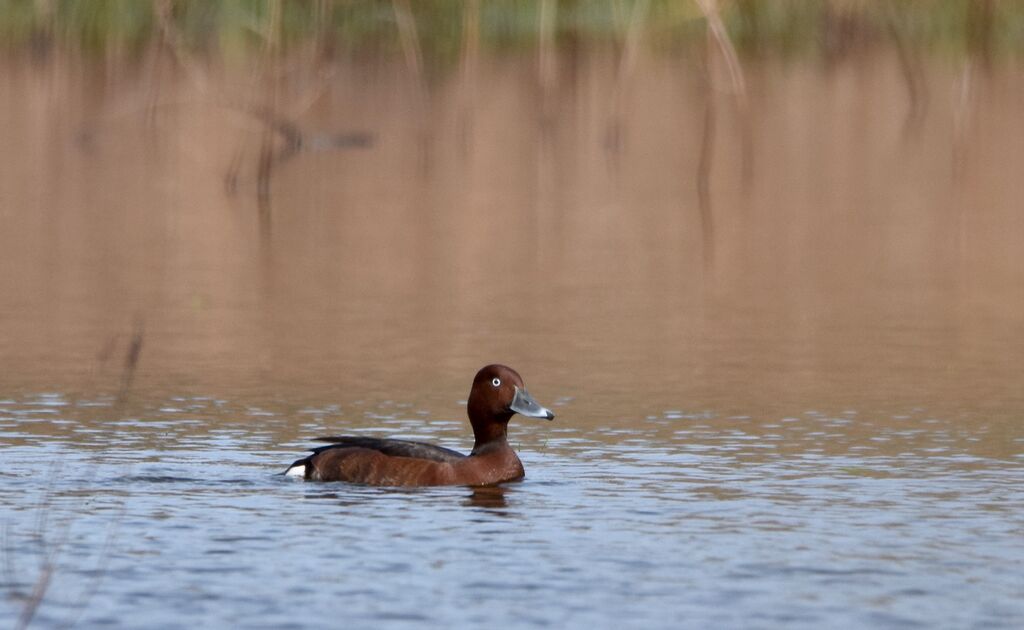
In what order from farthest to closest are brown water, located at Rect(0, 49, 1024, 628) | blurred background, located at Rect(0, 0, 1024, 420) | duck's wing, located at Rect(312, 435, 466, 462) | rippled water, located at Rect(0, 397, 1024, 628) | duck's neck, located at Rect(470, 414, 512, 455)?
blurred background, located at Rect(0, 0, 1024, 420), duck's neck, located at Rect(470, 414, 512, 455), duck's wing, located at Rect(312, 435, 466, 462), brown water, located at Rect(0, 49, 1024, 628), rippled water, located at Rect(0, 397, 1024, 628)

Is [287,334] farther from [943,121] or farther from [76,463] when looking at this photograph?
[943,121]

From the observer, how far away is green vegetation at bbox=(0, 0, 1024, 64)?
106 feet

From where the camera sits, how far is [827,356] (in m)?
13.9

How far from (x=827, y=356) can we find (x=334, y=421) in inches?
141

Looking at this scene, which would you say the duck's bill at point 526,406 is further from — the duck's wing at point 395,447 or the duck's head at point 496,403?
the duck's wing at point 395,447

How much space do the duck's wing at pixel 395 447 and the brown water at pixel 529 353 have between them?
0.21 m

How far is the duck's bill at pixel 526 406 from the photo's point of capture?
35.4 feet

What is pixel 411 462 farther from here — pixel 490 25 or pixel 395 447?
pixel 490 25

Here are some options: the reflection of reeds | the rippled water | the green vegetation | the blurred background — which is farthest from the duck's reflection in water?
the green vegetation

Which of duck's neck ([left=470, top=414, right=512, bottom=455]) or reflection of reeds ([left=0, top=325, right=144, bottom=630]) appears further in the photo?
duck's neck ([left=470, top=414, right=512, bottom=455])

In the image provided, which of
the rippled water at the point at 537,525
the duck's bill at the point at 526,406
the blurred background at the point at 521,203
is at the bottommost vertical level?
the rippled water at the point at 537,525

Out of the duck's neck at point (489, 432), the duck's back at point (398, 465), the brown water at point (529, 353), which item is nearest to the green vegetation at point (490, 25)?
the brown water at point (529, 353)

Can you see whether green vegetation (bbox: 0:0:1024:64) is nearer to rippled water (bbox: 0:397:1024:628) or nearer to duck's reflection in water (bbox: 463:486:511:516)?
rippled water (bbox: 0:397:1024:628)

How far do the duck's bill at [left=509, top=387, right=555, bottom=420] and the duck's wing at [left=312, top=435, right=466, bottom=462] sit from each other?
1.92 ft
